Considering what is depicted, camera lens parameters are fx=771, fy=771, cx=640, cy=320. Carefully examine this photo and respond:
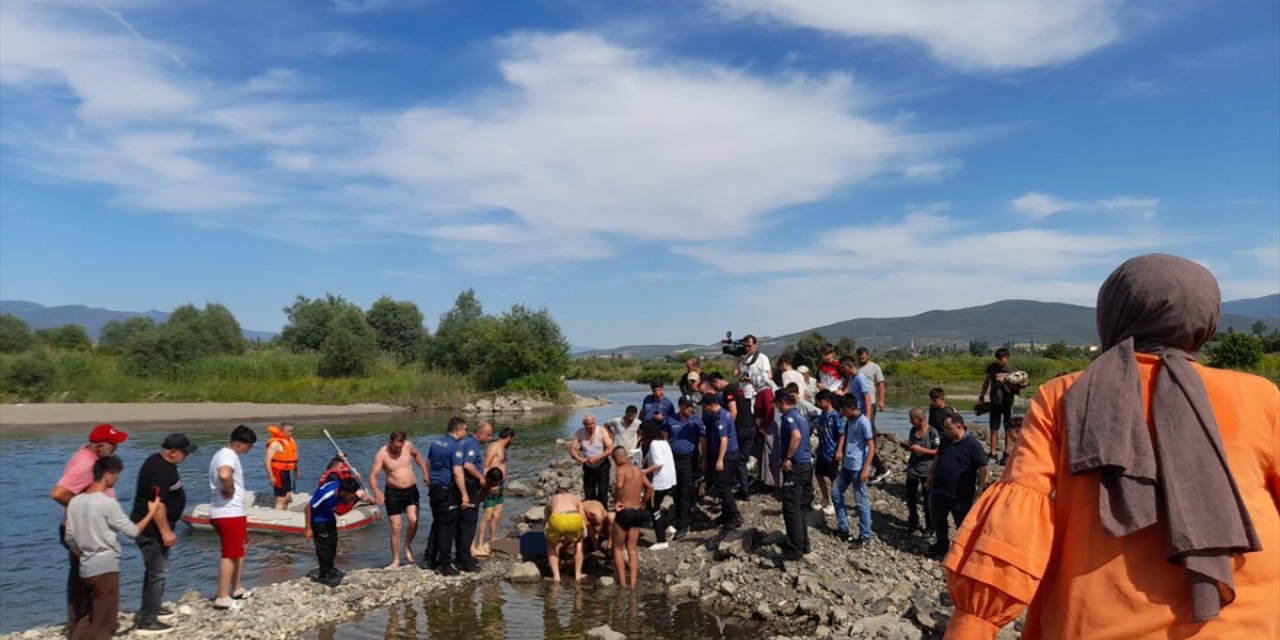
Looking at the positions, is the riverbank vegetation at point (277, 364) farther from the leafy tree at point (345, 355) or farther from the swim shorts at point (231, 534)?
the swim shorts at point (231, 534)

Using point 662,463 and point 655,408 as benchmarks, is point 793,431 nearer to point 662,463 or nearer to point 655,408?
point 662,463

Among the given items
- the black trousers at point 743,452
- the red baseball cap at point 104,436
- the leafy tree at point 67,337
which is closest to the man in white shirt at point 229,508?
the red baseball cap at point 104,436

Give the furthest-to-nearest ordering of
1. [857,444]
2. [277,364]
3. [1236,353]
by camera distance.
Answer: [277,364] < [1236,353] < [857,444]

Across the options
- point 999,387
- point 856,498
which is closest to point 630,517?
point 856,498

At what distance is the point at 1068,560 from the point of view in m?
1.77

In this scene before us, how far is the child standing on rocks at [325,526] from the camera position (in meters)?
9.98

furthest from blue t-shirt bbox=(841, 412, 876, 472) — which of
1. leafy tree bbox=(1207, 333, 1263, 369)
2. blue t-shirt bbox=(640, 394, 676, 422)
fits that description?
leafy tree bbox=(1207, 333, 1263, 369)

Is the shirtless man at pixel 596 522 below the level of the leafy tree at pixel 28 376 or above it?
below

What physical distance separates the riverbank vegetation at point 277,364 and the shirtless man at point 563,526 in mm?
37688

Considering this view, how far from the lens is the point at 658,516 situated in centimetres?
1216

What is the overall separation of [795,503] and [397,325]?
62884 millimetres

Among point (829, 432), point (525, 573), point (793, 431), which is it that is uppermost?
point (793, 431)

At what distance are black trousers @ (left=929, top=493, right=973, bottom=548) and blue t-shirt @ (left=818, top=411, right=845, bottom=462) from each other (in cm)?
144

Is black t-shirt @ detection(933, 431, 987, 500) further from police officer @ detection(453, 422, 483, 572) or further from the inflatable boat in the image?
the inflatable boat
